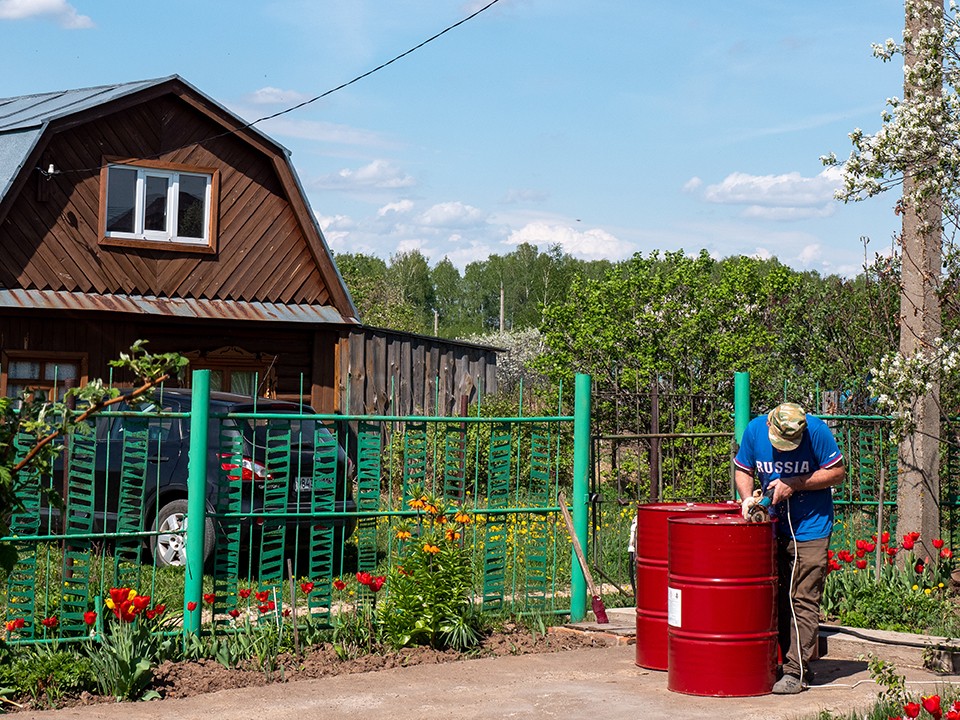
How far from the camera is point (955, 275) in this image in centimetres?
981

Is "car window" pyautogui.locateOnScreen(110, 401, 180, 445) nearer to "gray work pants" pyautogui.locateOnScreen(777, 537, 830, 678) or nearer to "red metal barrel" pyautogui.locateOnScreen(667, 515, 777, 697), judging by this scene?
"red metal barrel" pyautogui.locateOnScreen(667, 515, 777, 697)

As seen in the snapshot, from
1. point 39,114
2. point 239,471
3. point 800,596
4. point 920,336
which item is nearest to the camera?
point 800,596

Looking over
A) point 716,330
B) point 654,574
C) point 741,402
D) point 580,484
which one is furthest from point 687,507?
point 716,330

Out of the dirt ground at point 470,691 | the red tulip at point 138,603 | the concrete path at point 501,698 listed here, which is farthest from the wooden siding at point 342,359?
the red tulip at point 138,603

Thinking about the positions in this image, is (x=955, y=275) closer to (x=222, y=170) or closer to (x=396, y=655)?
(x=396, y=655)

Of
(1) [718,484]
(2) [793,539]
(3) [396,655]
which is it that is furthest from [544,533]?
(1) [718,484]

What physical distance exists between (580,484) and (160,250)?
10422mm

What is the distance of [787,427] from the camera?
734 cm

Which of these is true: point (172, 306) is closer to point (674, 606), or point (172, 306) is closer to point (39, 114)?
point (39, 114)

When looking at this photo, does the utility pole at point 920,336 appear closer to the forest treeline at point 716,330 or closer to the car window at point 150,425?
the forest treeline at point 716,330

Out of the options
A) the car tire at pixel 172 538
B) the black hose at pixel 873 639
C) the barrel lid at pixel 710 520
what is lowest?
the black hose at pixel 873 639

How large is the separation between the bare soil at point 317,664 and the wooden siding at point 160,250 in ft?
34.4

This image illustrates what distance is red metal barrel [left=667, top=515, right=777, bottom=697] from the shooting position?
280 inches

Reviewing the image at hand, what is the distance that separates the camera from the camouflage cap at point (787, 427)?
7332 mm
